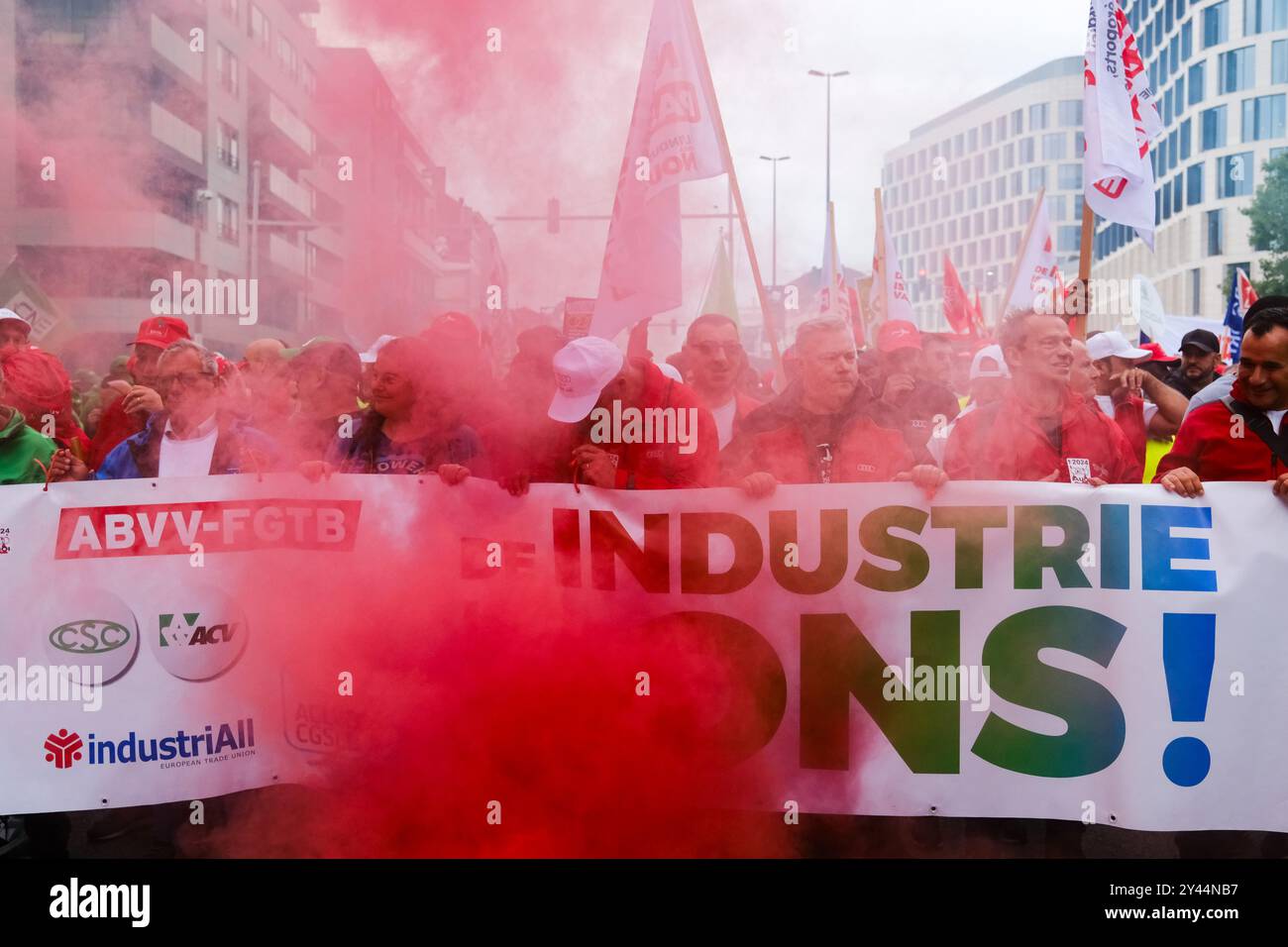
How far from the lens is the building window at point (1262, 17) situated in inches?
1865

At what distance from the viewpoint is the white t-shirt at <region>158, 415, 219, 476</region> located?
13.0 ft

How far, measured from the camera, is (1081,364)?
→ 487 cm

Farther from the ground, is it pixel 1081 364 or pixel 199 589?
pixel 1081 364

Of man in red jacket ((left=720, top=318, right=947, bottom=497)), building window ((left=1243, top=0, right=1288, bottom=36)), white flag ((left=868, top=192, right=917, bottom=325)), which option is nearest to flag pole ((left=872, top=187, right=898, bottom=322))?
white flag ((left=868, top=192, right=917, bottom=325))

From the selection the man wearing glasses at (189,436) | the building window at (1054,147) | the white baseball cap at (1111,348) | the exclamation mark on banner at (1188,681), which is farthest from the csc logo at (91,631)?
the building window at (1054,147)

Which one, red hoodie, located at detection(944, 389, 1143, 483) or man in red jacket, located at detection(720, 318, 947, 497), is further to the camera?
red hoodie, located at detection(944, 389, 1143, 483)

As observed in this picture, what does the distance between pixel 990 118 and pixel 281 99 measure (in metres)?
76.3

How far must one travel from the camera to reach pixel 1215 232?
163ft

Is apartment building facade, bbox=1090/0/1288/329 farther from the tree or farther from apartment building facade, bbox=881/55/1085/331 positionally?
apartment building facade, bbox=881/55/1085/331

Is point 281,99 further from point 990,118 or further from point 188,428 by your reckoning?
point 990,118

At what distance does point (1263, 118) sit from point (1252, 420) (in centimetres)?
5406

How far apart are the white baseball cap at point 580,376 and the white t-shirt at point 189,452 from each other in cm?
125

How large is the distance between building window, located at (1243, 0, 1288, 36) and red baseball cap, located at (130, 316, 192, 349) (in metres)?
54.2
